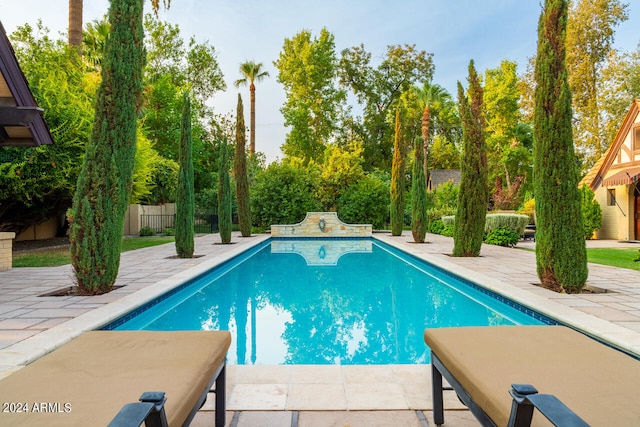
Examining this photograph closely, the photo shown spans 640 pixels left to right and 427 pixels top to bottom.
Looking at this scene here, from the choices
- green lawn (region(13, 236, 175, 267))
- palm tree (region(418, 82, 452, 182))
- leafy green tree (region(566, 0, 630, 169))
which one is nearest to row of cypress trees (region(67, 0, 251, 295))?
green lawn (region(13, 236, 175, 267))

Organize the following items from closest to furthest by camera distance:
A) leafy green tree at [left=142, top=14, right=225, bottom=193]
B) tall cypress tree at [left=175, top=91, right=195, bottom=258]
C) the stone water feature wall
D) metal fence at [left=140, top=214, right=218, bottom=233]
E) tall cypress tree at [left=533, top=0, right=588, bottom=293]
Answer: tall cypress tree at [left=533, top=0, right=588, bottom=293] → tall cypress tree at [left=175, top=91, right=195, bottom=258] → the stone water feature wall → metal fence at [left=140, top=214, right=218, bottom=233] → leafy green tree at [left=142, top=14, right=225, bottom=193]

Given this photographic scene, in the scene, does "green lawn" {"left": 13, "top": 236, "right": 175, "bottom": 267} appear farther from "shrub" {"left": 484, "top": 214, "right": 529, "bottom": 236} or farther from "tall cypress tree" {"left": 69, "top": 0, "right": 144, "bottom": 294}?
"shrub" {"left": 484, "top": 214, "right": 529, "bottom": 236}

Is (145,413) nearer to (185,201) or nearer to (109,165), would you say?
(109,165)

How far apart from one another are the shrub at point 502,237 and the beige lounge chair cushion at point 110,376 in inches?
500

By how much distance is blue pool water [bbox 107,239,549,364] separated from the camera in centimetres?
446

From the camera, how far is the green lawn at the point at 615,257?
8.30 metres

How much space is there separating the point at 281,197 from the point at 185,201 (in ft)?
31.4

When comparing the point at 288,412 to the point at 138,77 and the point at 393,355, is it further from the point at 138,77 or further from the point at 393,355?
the point at 138,77

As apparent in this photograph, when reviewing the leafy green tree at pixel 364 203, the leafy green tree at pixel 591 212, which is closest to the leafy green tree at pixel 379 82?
the leafy green tree at pixel 364 203

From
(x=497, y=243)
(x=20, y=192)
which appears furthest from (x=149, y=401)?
(x=497, y=243)

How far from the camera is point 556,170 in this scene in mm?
5926

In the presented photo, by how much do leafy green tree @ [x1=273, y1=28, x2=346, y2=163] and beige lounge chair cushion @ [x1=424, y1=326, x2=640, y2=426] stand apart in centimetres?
2701

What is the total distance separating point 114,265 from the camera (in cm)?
605

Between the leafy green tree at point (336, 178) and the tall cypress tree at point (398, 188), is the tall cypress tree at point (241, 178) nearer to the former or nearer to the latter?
the leafy green tree at point (336, 178)
